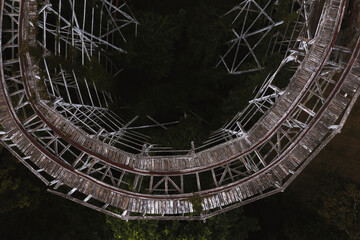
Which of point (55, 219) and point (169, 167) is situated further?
point (55, 219)

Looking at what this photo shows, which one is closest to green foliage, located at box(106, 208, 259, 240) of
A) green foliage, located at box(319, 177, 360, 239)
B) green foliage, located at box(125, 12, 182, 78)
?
green foliage, located at box(319, 177, 360, 239)

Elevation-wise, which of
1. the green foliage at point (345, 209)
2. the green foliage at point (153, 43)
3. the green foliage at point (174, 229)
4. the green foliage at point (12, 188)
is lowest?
the green foliage at point (174, 229)

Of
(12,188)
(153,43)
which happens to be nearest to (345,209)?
(153,43)

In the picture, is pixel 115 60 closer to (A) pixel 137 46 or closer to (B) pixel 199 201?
(A) pixel 137 46

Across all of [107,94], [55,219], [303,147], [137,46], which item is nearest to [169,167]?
[303,147]

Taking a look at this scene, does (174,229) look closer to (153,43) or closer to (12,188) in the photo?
(12,188)

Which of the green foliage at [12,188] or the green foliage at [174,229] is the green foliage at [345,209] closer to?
the green foliage at [174,229]

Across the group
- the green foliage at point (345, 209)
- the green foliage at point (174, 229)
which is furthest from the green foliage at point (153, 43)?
the green foliage at point (345, 209)

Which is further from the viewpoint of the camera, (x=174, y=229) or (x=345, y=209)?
(x=345, y=209)

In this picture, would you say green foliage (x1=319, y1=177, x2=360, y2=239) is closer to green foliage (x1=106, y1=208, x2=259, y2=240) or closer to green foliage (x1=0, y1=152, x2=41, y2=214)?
green foliage (x1=106, y1=208, x2=259, y2=240)

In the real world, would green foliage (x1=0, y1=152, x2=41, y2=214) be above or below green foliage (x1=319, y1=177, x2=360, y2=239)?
above

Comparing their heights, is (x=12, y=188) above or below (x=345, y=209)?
above
